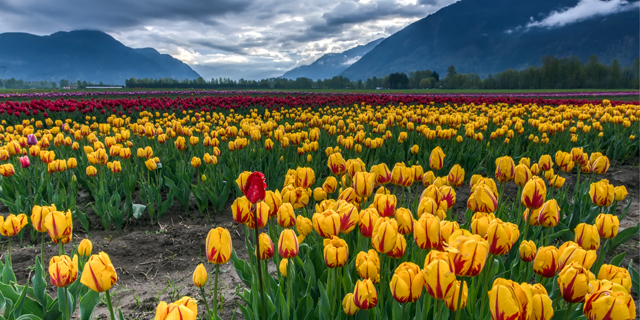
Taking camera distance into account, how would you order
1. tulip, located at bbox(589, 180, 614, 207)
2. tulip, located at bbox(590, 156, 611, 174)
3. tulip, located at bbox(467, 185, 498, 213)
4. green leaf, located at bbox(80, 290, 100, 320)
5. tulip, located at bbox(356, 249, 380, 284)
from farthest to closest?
tulip, located at bbox(590, 156, 611, 174) < tulip, located at bbox(589, 180, 614, 207) < green leaf, located at bbox(80, 290, 100, 320) < tulip, located at bbox(467, 185, 498, 213) < tulip, located at bbox(356, 249, 380, 284)

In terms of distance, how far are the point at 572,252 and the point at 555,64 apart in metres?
92.2

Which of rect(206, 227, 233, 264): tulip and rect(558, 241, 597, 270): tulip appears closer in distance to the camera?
rect(558, 241, 597, 270): tulip

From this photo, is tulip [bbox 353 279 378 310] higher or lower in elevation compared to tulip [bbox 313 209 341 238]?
lower

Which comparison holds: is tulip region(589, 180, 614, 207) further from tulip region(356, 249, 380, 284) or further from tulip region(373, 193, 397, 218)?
tulip region(356, 249, 380, 284)

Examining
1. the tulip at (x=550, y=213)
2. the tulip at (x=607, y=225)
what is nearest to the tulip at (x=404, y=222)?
the tulip at (x=550, y=213)

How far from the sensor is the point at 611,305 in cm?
112

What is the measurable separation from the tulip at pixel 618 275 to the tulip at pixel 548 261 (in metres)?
0.17

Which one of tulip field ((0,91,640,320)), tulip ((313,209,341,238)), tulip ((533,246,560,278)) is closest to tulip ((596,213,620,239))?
tulip field ((0,91,640,320))

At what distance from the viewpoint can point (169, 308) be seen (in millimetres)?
988

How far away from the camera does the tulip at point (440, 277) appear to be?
1201 mm

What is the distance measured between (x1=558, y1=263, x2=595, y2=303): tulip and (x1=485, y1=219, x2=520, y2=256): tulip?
0.67 ft

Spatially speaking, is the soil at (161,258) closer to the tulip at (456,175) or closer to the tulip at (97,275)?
the tulip at (456,175)

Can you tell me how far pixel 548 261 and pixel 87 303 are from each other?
2356 millimetres

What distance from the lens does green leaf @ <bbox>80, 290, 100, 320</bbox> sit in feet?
6.63
